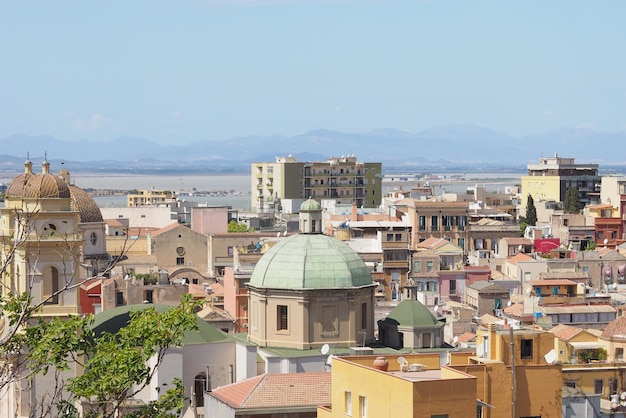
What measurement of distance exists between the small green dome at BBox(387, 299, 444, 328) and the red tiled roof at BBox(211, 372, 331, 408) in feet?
26.2

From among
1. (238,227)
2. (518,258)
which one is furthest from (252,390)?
(238,227)

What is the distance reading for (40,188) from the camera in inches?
1676

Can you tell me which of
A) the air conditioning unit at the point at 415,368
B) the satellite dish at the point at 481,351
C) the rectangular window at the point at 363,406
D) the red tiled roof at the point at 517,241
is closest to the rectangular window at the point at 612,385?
the satellite dish at the point at 481,351

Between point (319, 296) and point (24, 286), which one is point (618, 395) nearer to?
point (319, 296)

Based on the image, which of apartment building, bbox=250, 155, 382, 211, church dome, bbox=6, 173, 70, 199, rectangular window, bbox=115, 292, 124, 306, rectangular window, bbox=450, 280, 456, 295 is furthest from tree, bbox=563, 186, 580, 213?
church dome, bbox=6, 173, 70, 199

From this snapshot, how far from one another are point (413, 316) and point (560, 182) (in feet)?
291

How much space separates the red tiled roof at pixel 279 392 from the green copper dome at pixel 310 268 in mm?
7270

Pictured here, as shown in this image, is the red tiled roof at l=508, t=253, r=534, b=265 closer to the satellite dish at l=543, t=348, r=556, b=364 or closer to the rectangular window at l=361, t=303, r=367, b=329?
the rectangular window at l=361, t=303, r=367, b=329

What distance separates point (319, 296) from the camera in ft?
148

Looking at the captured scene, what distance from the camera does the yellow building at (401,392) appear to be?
2403cm

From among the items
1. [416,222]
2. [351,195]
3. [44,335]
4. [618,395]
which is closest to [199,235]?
[416,222]

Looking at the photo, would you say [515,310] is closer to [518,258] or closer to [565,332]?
[565,332]

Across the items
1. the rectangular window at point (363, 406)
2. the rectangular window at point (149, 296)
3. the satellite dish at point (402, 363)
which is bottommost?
the rectangular window at point (149, 296)

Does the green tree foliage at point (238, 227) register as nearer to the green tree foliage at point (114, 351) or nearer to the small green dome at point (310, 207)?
the small green dome at point (310, 207)
